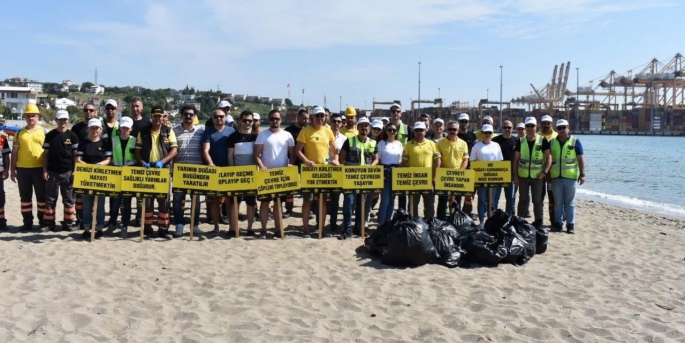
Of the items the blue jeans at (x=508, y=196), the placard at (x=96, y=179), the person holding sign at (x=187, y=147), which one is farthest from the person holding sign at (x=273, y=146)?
the blue jeans at (x=508, y=196)

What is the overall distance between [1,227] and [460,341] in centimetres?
719

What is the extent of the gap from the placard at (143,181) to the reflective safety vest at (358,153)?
2.54 metres

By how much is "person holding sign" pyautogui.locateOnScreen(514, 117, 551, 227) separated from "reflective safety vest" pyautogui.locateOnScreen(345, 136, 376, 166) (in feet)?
8.39

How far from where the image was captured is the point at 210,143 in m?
8.24

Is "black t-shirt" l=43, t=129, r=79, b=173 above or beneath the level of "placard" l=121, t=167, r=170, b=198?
above

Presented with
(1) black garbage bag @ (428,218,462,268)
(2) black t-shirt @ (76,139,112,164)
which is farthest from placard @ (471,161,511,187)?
(2) black t-shirt @ (76,139,112,164)

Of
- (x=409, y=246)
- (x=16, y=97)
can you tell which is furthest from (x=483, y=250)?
(x=16, y=97)

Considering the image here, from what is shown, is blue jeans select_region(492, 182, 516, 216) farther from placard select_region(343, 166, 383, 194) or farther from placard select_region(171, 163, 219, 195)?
placard select_region(171, 163, 219, 195)

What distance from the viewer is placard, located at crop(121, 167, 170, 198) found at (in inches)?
310

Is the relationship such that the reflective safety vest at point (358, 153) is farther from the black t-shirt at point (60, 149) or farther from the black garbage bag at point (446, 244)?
the black t-shirt at point (60, 149)

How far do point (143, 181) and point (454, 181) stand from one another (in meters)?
4.37

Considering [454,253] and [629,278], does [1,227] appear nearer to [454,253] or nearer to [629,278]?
[454,253]

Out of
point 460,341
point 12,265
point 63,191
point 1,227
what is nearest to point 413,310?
point 460,341

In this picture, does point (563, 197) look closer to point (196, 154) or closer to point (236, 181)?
point (236, 181)
